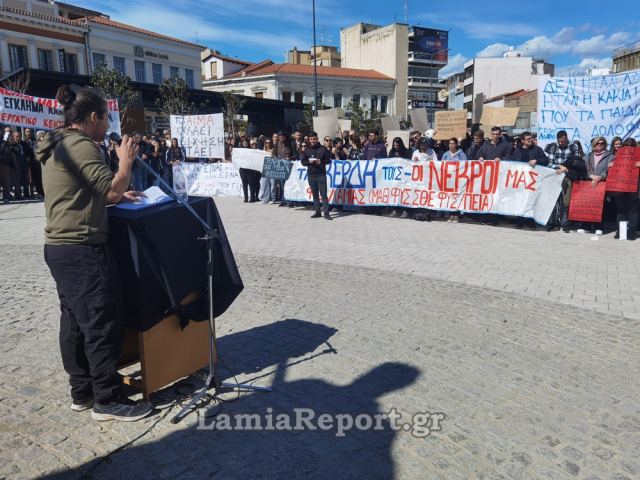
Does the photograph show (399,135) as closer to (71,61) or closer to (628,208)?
(628,208)

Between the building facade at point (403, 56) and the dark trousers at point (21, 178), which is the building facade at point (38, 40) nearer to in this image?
the dark trousers at point (21, 178)

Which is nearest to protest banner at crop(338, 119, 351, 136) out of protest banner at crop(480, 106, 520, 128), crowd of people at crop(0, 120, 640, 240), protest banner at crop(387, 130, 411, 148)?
crowd of people at crop(0, 120, 640, 240)

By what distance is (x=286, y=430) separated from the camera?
3.22m

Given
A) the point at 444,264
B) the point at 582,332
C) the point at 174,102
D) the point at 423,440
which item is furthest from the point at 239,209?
the point at 174,102

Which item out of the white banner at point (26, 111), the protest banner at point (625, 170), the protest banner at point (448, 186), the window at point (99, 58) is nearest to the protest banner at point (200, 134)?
the white banner at point (26, 111)

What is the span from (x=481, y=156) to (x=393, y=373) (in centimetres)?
803

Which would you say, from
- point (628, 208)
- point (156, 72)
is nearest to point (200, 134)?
point (628, 208)

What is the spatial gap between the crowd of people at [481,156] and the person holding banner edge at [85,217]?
8787 millimetres

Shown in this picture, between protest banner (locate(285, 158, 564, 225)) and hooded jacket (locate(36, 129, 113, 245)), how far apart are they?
29.3 ft

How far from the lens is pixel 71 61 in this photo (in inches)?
1847

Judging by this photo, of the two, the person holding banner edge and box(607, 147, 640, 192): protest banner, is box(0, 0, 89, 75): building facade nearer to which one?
box(607, 147, 640, 192): protest banner

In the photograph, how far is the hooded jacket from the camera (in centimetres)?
287

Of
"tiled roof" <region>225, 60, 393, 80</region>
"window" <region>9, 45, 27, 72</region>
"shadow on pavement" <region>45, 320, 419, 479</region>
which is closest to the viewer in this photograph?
"shadow on pavement" <region>45, 320, 419, 479</region>

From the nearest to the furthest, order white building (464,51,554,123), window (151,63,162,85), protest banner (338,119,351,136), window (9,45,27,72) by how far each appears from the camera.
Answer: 1. protest banner (338,119,351,136)
2. window (9,45,27,72)
3. window (151,63,162,85)
4. white building (464,51,554,123)
